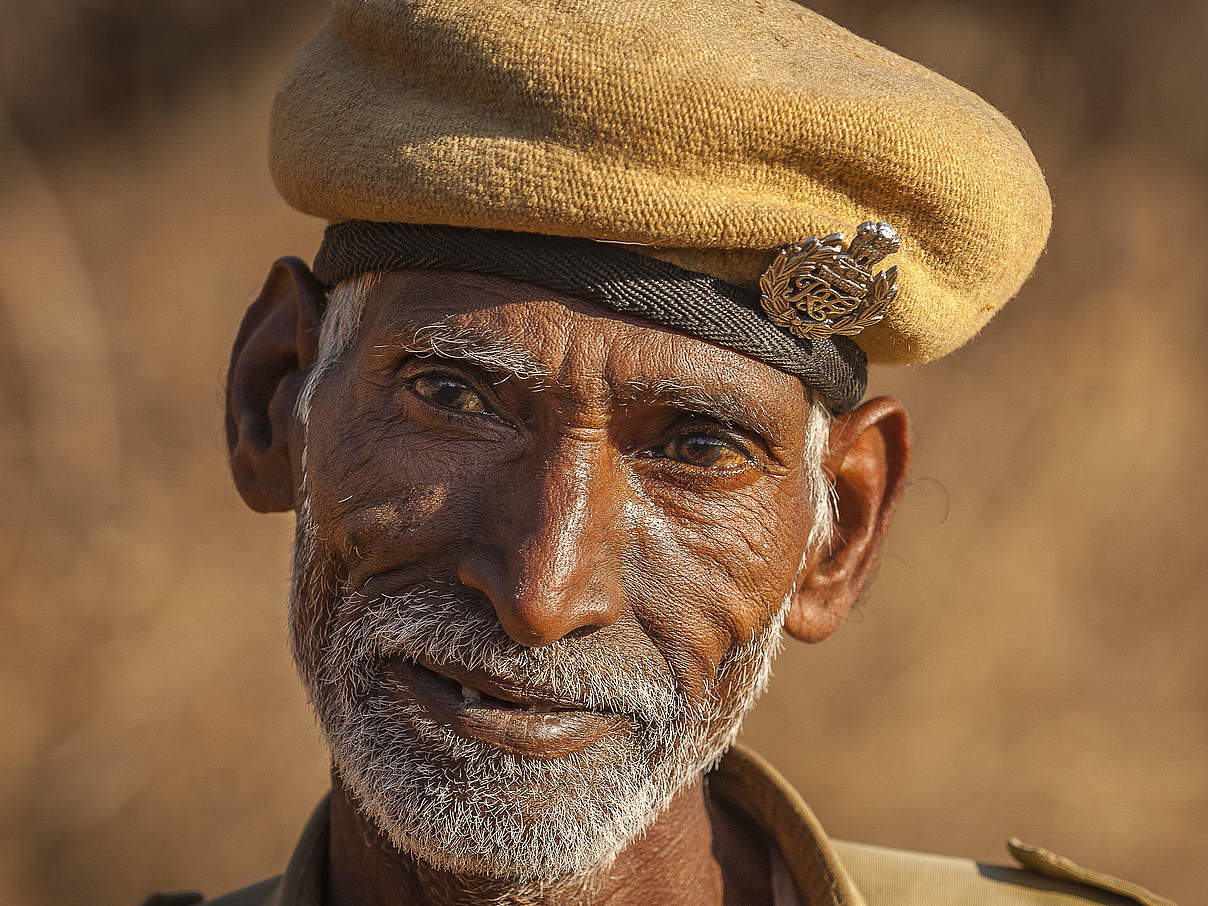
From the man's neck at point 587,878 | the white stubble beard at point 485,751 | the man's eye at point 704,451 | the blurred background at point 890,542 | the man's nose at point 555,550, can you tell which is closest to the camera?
the man's nose at point 555,550

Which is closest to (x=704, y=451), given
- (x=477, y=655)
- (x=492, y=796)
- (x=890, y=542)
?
(x=477, y=655)

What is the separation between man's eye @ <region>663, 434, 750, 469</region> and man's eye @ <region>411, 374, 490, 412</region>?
11.8 inches

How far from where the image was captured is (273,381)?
2.17 meters

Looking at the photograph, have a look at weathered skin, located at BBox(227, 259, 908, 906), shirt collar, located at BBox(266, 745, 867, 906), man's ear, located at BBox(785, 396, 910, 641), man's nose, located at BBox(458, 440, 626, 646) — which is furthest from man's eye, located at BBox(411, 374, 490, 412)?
shirt collar, located at BBox(266, 745, 867, 906)

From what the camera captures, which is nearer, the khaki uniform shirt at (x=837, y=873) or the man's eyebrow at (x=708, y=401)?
the man's eyebrow at (x=708, y=401)

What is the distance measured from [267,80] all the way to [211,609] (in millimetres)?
1833

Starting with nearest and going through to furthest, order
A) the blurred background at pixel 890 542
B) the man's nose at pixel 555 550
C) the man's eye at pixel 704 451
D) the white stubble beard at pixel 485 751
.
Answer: the man's nose at pixel 555 550
the white stubble beard at pixel 485 751
the man's eye at pixel 704 451
the blurred background at pixel 890 542

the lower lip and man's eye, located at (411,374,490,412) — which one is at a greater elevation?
man's eye, located at (411,374,490,412)

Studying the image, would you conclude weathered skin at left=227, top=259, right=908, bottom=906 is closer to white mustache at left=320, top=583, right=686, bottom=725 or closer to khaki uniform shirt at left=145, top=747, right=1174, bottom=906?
white mustache at left=320, top=583, right=686, bottom=725

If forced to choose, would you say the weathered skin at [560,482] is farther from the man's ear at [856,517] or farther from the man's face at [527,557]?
the man's ear at [856,517]

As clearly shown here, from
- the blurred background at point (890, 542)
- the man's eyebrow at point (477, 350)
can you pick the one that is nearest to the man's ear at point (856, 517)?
the man's eyebrow at point (477, 350)

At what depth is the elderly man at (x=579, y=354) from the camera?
5.35 feet

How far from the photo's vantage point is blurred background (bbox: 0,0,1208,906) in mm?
3789

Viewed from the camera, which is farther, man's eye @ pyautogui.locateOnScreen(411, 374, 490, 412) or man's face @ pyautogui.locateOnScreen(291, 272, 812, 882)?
man's eye @ pyautogui.locateOnScreen(411, 374, 490, 412)
